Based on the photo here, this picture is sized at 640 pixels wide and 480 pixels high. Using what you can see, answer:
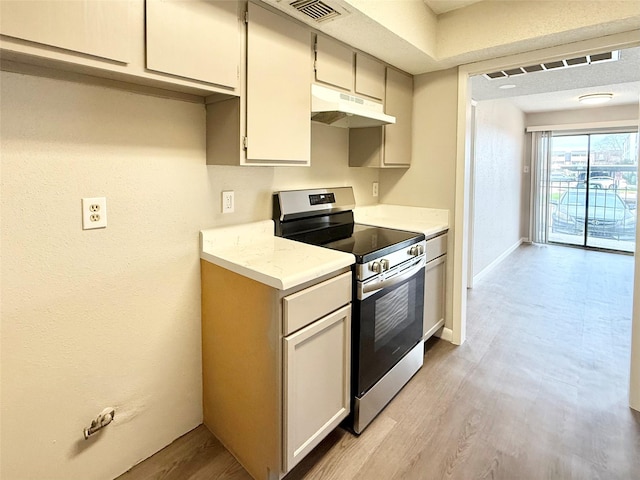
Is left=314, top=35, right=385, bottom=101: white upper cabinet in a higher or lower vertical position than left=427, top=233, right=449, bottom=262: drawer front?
higher

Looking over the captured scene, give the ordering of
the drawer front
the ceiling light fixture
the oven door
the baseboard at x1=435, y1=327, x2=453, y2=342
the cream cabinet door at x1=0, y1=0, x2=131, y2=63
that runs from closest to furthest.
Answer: the cream cabinet door at x1=0, y1=0, x2=131, y2=63 < the oven door < the drawer front < the baseboard at x1=435, y1=327, x2=453, y2=342 < the ceiling light fixture

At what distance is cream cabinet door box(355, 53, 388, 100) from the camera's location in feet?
7.53

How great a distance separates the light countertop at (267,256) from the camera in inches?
57.1

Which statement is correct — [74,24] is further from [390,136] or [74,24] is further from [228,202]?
[390,136]

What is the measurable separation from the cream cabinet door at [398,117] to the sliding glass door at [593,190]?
5115 millimetres

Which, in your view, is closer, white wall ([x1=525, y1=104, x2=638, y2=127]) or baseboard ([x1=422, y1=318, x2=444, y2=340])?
baseboard ([x1=422, y1=318, x2=444, y2=340])

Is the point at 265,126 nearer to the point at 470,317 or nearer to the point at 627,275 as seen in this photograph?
the point at 470,317

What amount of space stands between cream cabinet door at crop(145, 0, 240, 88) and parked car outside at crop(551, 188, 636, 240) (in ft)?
23.1

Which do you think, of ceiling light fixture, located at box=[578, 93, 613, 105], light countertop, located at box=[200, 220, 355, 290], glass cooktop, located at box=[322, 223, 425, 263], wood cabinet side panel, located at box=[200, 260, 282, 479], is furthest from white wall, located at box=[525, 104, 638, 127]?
wood cabinet side panel, located at box=[200, 260, 282, 479]

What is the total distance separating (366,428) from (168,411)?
1006 mm

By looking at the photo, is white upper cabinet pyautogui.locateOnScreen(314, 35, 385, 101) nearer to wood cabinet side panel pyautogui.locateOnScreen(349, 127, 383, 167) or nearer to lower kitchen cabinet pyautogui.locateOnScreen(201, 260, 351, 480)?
wood cabinet side panel pyautogui.locateOnScreen(349, 127, 383, 167)

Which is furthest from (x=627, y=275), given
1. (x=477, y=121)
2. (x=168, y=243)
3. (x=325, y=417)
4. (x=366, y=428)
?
(x=168, y=243)

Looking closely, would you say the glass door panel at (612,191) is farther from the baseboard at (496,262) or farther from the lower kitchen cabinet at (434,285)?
the lower kitchen cabinet at (434,285)

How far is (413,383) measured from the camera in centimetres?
233
